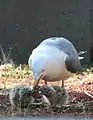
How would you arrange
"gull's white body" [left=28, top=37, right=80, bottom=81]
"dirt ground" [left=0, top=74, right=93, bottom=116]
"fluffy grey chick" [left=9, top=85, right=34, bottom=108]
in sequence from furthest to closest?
"gull's white body" [left=28, top=37, right=80, bottom=81]
"fluffy grey chick" [left=9, top=85, right=34, bottom=108]
"dirt ground" [left=0, top=74, right=93, bottom=116]

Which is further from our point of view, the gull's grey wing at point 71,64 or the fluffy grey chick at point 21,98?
the gull's grey wing at point 71,64

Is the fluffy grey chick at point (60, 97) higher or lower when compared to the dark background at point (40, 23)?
lower

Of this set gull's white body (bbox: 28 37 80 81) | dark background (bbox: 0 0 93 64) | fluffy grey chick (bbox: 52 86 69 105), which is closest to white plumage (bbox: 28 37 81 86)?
gull's white body (bbox: 28 37 80 81)

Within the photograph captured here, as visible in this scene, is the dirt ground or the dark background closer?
the dirt ground

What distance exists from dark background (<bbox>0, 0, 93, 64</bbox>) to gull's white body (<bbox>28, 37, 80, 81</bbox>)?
5.44m

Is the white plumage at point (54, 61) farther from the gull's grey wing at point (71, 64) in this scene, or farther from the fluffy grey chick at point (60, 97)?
the fluffy grey chick at point (60, 97)

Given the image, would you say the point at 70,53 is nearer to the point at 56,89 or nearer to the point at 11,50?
the point at 56,89

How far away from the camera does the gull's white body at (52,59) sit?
21.2 feet

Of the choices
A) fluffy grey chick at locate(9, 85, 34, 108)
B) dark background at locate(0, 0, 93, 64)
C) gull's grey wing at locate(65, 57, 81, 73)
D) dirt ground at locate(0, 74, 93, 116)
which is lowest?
dirt ground at locate(0, 74, 93, 116)

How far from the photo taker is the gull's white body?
645cm

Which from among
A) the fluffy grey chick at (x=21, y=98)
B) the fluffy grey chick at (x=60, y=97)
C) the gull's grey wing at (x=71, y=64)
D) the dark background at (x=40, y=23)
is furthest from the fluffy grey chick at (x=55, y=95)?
the dark background at (x=40, y=23)

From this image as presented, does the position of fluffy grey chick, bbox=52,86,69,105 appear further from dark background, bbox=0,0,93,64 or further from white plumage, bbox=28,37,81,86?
dark background, bbox=0,0,93,64

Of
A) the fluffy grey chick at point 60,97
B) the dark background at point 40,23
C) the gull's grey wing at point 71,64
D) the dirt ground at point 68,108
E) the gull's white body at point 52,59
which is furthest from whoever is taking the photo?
the dark background at point 40,23

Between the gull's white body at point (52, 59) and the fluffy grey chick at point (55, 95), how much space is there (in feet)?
0.74
